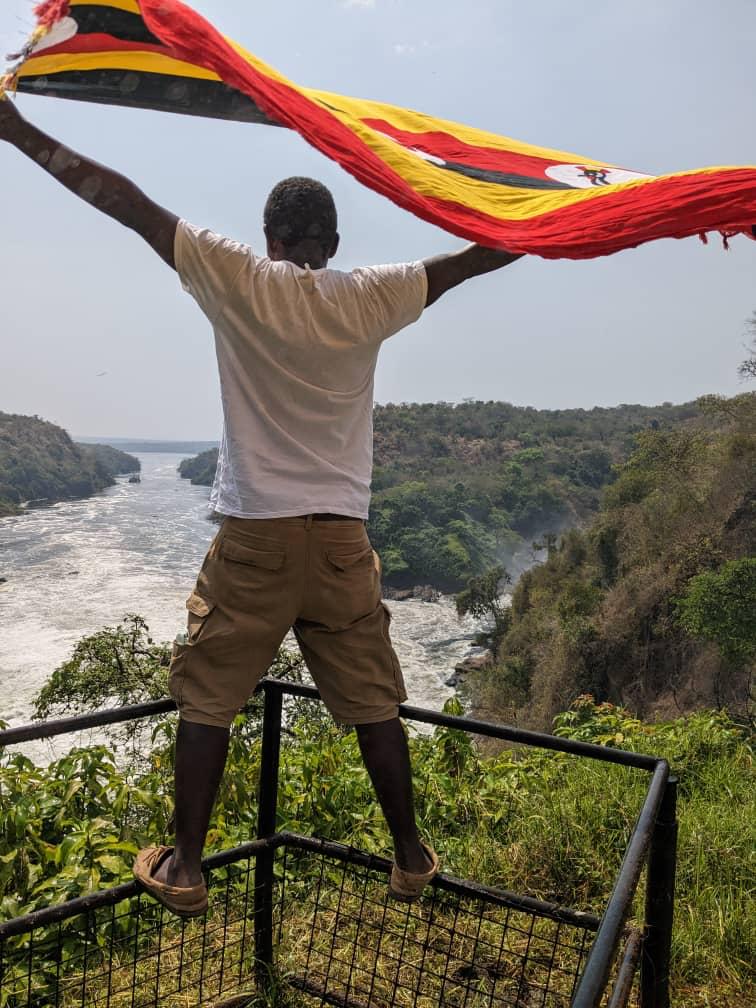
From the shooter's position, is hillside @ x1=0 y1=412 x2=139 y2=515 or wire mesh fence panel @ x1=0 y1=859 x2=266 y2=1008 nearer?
wire mesh fence panel @ x1=0 y1=859 x2=266 y2=1008

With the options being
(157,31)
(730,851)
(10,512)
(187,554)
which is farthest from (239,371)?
(10,512)

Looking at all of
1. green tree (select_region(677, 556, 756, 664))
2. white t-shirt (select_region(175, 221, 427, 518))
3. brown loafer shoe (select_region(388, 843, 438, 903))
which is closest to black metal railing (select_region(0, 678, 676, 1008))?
brown loafer shoe (select_region(388, 843, 438, 903))

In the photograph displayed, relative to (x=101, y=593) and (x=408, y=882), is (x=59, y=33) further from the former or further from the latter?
(x=101, y=593)

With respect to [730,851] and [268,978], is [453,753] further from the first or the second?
[268,978]

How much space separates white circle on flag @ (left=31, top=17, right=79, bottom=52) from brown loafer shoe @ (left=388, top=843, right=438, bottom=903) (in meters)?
1.43

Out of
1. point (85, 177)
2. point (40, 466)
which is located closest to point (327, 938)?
point (85, 177)

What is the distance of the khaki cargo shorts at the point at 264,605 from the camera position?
4.16ft

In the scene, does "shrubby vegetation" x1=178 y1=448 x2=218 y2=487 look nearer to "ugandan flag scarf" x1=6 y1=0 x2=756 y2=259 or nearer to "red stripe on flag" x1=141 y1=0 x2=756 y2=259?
"ugandan flag scarf" x1=6 y1=0 x2=756 y2=259

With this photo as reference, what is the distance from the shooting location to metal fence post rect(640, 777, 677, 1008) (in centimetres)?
130

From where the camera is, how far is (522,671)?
3002 cm

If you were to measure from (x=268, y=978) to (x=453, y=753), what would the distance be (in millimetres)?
1680

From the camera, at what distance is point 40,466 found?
191ft

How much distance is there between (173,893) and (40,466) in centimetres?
6161

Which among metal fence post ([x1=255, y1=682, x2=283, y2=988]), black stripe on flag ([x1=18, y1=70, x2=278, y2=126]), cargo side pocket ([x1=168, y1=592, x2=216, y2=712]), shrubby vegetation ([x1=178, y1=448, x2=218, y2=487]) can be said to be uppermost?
black stripe on flag ([x1=18, y1=70, x2=278, y2=126])
